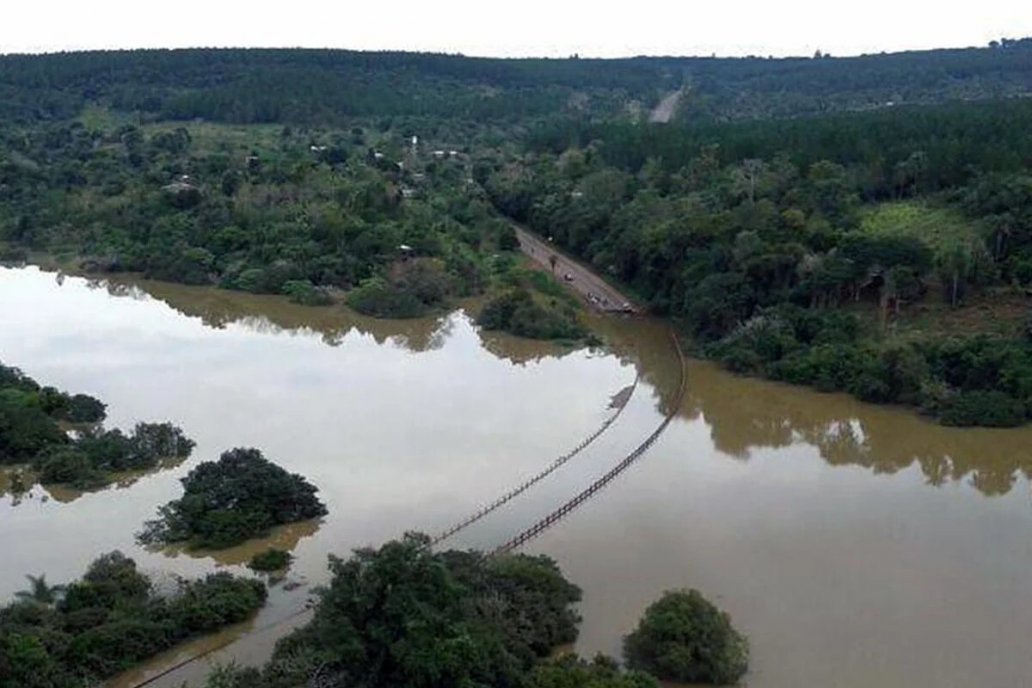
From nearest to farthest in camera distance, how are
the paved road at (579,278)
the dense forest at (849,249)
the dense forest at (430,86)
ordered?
the dense forest at (849,249) → the paved road at (579,278) → the dense forest at (430,86)

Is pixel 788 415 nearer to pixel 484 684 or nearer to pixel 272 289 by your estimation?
pixel 484 684

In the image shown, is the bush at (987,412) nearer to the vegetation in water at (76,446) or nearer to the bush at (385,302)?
the vegetation in water at (76,446)

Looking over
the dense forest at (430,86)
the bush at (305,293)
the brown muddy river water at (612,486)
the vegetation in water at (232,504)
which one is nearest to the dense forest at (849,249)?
the brown muddy river water at (612,486)

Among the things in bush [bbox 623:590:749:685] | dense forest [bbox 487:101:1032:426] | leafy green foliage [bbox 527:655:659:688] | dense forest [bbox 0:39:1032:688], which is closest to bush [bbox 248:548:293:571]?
dense forest [bbox 0:39:1032:688]

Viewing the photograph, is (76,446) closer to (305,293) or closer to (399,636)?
(399,636)

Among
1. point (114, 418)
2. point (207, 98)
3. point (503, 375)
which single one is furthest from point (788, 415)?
point (207, 98)
